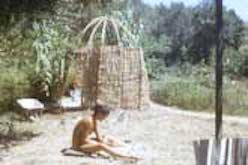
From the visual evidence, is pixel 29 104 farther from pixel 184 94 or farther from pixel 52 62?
pixel 184 94

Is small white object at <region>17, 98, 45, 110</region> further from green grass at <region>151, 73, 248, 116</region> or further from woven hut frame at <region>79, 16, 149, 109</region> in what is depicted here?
green grass at <region>151, 73, 248, 116</region>

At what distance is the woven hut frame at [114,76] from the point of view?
15.7 metres

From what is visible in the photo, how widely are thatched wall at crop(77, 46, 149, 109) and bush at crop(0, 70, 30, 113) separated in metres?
1.39

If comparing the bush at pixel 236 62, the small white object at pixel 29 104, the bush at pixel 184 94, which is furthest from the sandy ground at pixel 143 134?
the bush at pixel 236 62

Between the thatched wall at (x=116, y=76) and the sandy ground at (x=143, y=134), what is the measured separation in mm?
526

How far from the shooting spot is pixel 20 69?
51.1 feet

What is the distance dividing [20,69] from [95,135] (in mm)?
6015

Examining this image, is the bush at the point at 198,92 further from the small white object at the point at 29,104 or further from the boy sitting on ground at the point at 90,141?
the boy sitting on ground at the point at 90,141

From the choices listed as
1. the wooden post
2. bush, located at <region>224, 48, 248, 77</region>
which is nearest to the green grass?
bush, located at <region>224, 48, 248, 77</region>

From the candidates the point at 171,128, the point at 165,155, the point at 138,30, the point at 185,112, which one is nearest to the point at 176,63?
the point at 138,30

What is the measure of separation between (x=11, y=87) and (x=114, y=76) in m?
2.36

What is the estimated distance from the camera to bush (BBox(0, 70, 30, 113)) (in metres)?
15.2

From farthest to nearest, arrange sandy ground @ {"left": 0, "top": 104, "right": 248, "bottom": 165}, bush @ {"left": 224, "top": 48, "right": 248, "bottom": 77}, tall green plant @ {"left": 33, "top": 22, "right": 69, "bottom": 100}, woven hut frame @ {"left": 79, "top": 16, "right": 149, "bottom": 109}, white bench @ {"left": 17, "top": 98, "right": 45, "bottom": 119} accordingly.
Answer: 1. bush @ {"left": 224, "top": 48, "right": 248, "bottom": 77}
2. woven hut frame @ {"left": 79, "top": 16, "right": 149, "bottom": 109}
3. white bench @ {"left": 17, "top": 98, "right": 45, "bottom": 119}
4. tall green plant @ {"left": 33, "top": 22, "right": 69, "bottom": 100}
5. sandy ground @ {"left": 0, "top": 104, "right": 248, "bottom": 165}

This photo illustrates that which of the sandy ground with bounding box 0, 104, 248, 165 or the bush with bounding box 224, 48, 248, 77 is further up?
the bush with bounding box 224, 48, 248, 77
